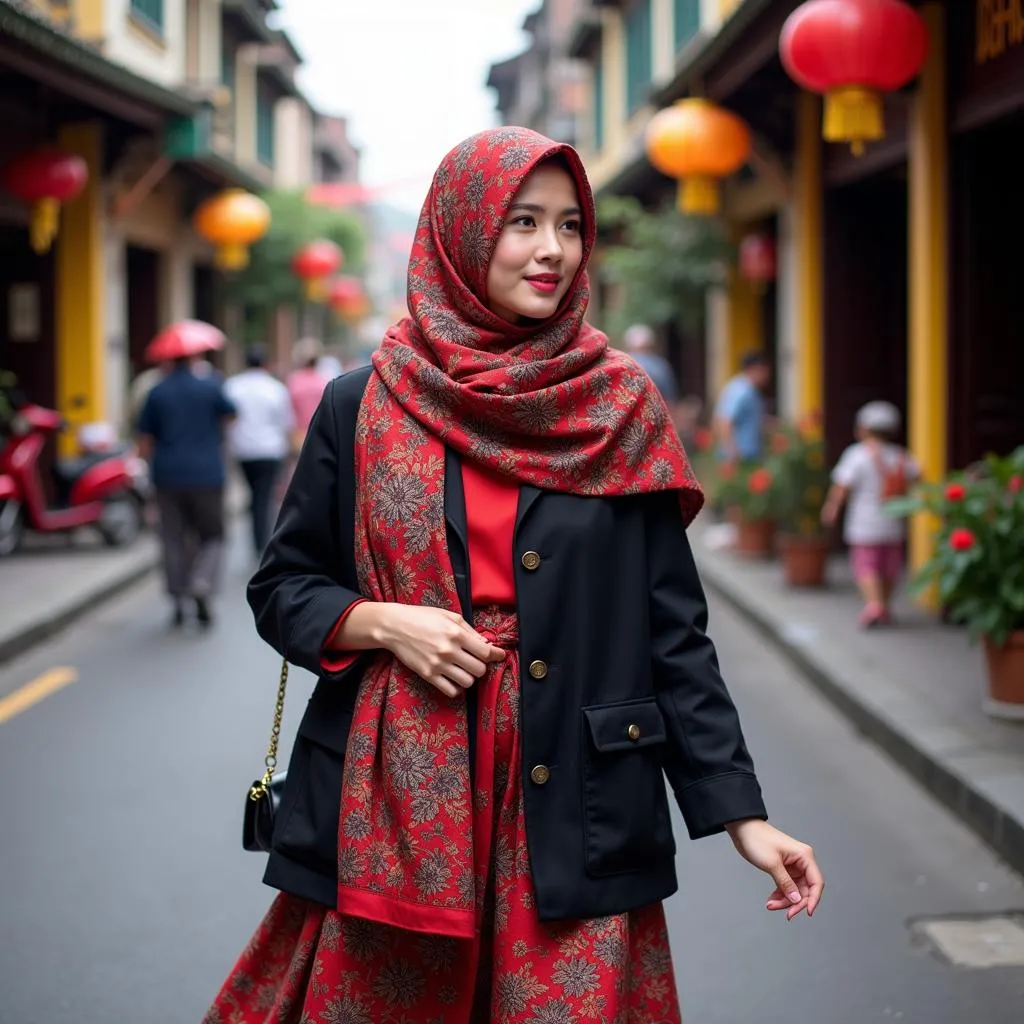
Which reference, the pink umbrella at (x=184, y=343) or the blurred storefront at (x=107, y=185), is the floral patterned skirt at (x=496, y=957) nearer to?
the pink umbrella at (x=184, y=343)

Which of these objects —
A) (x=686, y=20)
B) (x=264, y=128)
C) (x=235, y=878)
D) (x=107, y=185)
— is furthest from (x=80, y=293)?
(x=264, y=128)

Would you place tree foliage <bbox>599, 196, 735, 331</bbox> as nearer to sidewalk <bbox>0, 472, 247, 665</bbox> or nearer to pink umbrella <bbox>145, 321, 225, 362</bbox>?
sidewalk <bbox>0, 472, 247, 665</bbox>

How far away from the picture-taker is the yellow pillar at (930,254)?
9.95m

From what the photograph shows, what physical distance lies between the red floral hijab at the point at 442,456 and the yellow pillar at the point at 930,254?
Answer: 26.2 feet

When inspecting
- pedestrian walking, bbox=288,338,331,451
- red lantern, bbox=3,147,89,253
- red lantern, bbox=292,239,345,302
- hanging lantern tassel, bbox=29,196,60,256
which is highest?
red lantern, bbox=292,239,345,302

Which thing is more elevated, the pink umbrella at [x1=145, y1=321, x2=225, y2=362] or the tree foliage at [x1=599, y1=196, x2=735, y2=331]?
the tree foliage at [x1=599, y1=196, x2=735, y2=331]

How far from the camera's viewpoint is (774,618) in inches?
402

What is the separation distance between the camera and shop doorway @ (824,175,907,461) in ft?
43.3

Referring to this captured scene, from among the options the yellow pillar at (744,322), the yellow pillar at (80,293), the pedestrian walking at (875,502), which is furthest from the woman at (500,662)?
the yellow pillar at (744,322)

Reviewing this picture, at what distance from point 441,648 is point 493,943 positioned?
0.47m

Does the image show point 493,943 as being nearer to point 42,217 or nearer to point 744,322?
point 42,217

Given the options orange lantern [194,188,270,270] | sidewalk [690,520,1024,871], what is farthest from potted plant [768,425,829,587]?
orange lantern [194,188,270,270]

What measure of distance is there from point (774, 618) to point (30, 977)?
21.3 ft

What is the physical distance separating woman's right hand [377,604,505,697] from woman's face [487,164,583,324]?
1.55 feet
